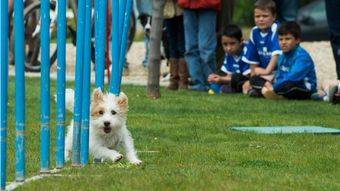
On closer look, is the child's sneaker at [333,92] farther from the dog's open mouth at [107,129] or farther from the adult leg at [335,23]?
the dog's open mouth at [107,129]

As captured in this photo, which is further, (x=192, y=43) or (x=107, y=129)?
(x=192, y=43)

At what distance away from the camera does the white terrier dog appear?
863 centimetres

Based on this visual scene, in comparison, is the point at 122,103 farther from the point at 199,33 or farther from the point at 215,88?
the point at 215,88

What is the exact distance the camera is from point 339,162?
8.39 metres

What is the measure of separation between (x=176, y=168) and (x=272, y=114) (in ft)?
15.2

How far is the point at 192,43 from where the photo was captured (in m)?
15.7

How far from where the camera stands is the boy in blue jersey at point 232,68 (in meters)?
15.7

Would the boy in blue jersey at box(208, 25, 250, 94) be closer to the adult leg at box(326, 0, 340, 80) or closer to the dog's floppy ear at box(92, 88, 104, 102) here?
the adult leg at box(326, 0, 340, 80)

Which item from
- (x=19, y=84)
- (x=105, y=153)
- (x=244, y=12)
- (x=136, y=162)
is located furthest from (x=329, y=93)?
(x=244, y=12)

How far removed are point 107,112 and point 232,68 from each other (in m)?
7.55

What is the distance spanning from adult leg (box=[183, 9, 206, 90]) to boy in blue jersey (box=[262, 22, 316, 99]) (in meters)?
1.41

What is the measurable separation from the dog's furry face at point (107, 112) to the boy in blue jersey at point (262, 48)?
20.8 ft

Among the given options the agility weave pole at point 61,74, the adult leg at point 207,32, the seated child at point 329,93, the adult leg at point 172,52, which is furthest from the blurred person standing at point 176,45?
the agility weave pole at point 61,74

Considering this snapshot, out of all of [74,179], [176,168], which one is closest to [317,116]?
[176,168]
